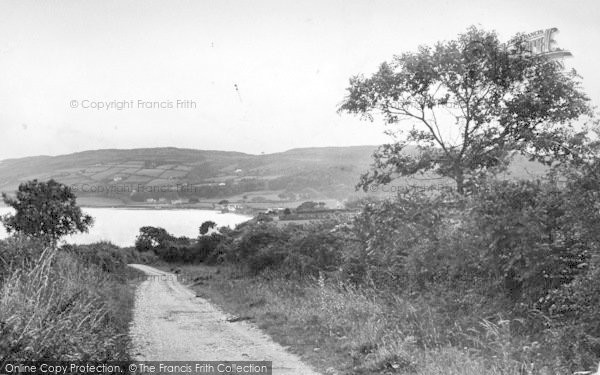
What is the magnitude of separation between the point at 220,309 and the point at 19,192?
48.5 m

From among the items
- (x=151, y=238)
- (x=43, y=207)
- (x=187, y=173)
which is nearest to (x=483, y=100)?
(x=187, y=173)

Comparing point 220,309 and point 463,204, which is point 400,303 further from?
point 220,309

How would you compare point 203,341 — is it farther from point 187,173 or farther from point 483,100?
point 187,173

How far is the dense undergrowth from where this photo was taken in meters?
7.49

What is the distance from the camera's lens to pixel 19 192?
59.2m

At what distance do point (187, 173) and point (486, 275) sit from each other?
50.1m

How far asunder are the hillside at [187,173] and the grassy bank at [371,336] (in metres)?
26.9

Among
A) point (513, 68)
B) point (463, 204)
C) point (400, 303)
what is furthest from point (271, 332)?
point (513, 68)

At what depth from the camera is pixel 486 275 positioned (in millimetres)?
10328

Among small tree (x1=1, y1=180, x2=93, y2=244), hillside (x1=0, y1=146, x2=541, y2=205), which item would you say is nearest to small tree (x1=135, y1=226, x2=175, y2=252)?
hillside (x1=0, y1=146, x2=541, y2=205)

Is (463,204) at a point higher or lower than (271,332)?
higher

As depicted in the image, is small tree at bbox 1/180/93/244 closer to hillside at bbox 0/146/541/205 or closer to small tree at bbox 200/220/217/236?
hillside at bbox 0/146/541/205

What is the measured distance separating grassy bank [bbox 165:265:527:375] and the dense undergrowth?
0.16 feet

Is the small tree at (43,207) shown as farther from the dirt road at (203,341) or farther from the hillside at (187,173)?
the dirt road at (203,341)
